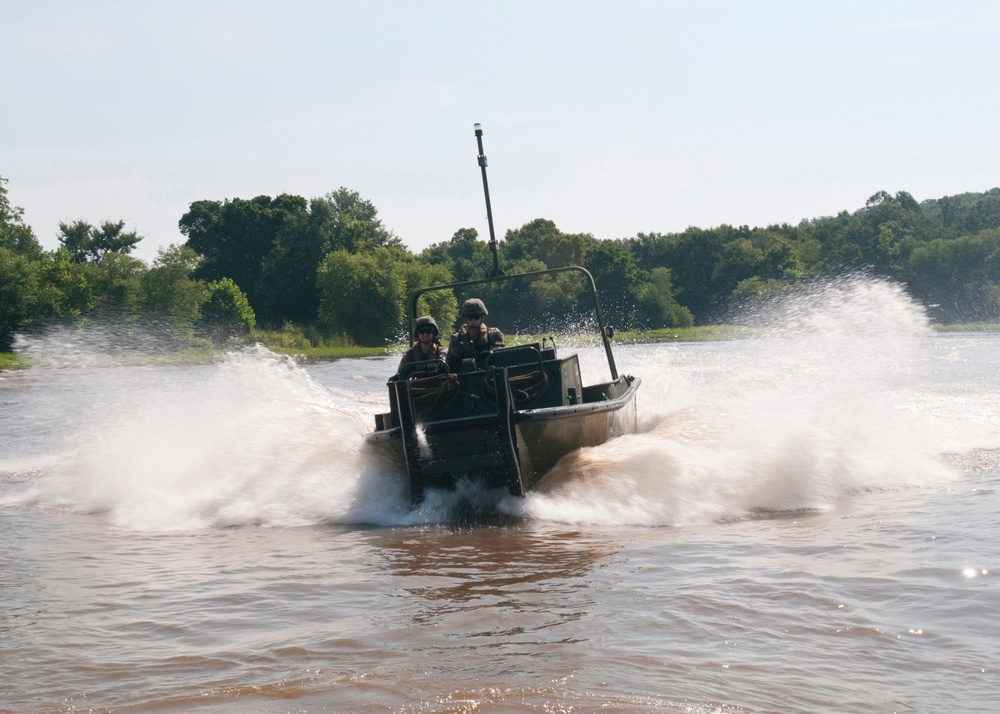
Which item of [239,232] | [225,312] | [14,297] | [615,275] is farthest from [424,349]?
[239,232]

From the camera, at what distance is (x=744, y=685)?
178 inches

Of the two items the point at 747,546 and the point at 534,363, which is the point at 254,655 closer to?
the point at 747,546

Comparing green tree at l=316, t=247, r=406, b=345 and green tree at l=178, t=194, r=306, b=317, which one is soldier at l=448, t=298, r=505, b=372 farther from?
green tree at l=178, t=194, r=306, b=317

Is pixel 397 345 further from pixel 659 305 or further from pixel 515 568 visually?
pixel 515 568

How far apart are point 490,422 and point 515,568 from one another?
178cm

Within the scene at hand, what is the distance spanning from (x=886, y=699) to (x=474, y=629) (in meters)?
2.15

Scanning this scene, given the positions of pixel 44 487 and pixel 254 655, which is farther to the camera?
pixel 44 487

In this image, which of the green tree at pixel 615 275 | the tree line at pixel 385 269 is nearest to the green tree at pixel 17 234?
the tree line at pixel 385 269

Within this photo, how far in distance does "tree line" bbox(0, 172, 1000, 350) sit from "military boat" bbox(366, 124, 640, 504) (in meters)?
36.2

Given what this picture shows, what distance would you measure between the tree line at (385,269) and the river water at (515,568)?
34833mm

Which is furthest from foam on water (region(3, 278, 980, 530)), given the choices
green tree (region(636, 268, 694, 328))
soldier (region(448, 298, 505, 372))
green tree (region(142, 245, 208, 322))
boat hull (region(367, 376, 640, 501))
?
green tree (region(636, 268, 694, 328))

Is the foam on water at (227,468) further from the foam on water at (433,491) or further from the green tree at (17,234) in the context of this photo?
the green tree at (17,234)

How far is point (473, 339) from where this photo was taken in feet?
31.1

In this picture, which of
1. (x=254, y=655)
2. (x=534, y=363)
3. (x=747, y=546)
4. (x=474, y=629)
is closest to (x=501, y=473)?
(x=534, y=363)
